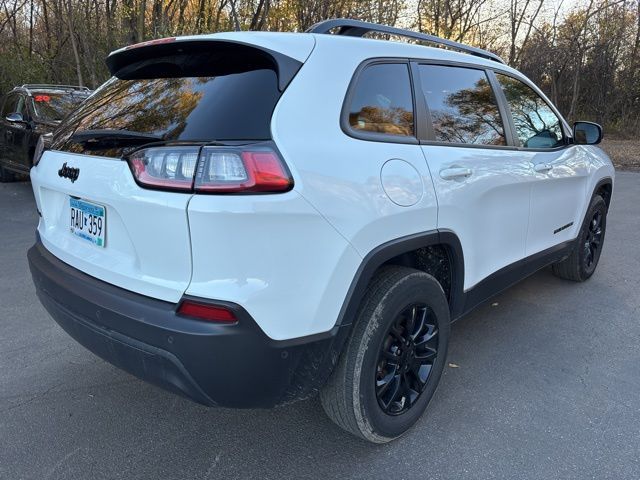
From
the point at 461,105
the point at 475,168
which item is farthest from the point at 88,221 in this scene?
the point at 461,105

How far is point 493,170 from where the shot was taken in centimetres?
278

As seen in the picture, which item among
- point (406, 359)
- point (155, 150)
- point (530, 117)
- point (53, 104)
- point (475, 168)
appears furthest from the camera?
point (53, 104)

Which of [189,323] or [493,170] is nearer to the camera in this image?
[189,323]

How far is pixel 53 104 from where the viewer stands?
26.9 feet

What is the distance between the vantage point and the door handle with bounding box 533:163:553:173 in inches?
129

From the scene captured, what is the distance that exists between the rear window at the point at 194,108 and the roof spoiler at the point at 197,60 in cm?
2

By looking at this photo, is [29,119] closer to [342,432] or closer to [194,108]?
[194,108]

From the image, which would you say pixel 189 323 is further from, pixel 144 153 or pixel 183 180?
pixel 144 153

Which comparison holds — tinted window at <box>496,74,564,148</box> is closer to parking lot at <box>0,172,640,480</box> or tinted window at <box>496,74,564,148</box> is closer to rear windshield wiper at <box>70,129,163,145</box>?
parking lot at <box>0,172,640,480</box>

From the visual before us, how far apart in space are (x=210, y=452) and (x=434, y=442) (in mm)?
1056

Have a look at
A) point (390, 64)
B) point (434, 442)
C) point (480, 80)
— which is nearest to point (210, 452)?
point (434, 442)

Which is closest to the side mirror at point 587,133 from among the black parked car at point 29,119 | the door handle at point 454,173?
the door handle at point 454,173

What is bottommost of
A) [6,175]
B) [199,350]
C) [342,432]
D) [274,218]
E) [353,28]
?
[6,175]

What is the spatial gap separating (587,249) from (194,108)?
3.92 metres
